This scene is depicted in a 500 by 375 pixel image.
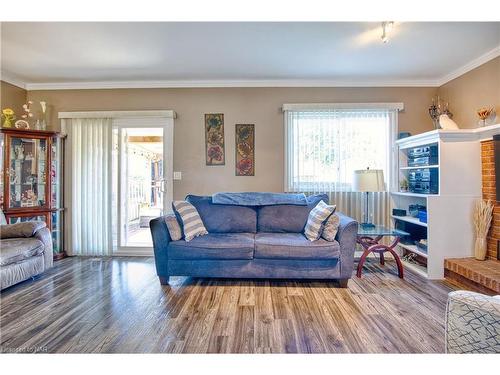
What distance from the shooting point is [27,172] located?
11.7ft

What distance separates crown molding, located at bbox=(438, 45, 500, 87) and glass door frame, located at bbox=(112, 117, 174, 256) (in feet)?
12.7

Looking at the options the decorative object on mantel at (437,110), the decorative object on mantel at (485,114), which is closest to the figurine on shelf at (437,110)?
the decorative object on mantel at (437,110)

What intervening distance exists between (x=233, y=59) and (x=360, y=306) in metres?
2.93

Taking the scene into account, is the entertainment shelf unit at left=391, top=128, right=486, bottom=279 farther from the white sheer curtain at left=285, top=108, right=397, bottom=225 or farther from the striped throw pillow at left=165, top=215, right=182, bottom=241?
the striped throw pillow at left=165, top=215, right=182, bottom=241

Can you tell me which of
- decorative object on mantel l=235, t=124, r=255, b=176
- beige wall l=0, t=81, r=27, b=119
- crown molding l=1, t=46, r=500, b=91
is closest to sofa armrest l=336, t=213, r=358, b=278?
decorative object on mantel l=235, t=124, r=255, b=176

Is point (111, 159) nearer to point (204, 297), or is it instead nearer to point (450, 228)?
point (204, 297)

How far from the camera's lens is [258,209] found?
3.35 m

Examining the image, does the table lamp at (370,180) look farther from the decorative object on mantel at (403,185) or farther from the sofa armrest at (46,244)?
the sofa armrest at (46,244)

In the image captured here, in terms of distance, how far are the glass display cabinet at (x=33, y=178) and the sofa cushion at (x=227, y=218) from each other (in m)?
2.11

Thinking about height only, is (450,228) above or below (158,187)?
below

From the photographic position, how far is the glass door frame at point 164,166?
3.85m

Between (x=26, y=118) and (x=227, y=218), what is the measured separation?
3369 millimetres

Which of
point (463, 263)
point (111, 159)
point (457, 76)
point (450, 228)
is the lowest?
point (463, 263)
